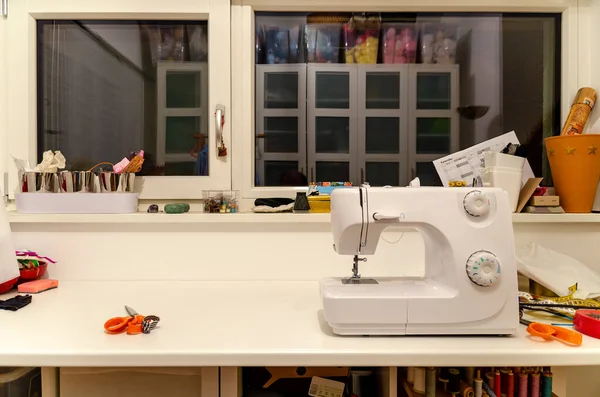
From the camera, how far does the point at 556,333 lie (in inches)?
35.2

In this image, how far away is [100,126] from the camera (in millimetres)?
1661

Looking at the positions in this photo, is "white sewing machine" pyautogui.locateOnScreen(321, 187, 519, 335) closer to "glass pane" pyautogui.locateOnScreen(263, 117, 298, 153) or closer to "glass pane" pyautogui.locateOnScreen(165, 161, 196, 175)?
"glass pane" pyautogui.locateOnScreen(263, 117, 298, 153)

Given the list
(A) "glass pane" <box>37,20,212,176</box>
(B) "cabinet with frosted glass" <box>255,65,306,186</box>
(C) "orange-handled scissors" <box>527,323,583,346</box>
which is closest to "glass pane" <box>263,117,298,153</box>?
(B) "cabinet with frosted glass" <box>255,65,306,186</box>

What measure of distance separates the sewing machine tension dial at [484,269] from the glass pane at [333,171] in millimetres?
825

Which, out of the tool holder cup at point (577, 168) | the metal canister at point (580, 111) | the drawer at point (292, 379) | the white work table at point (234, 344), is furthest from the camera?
the metal canister at point (580, 111)

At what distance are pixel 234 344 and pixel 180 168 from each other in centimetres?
99

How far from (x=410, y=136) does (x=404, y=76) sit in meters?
0.26

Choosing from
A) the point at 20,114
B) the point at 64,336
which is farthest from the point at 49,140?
the point at 64,336

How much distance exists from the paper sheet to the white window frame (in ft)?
0.87

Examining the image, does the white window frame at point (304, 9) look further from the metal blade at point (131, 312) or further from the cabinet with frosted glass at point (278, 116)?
the metal blade at point (131, 312)

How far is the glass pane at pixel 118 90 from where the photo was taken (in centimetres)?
166

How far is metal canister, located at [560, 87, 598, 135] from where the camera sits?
5.03ft

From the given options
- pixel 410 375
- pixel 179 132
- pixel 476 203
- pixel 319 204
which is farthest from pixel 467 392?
pixel 179 132

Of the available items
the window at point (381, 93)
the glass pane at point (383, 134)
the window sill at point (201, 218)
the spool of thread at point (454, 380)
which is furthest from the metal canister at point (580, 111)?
the spool of thread at point (454, 380)
